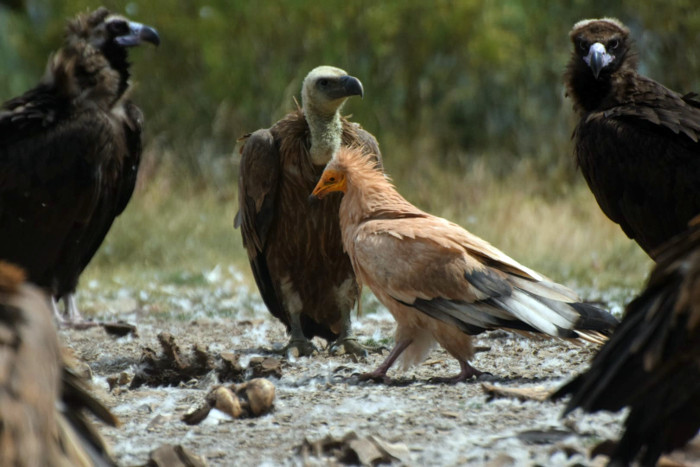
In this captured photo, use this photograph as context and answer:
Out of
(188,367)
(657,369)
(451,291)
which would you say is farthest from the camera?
(188,367)

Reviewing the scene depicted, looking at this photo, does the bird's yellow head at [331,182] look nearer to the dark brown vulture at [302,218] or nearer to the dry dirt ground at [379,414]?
the dark brown vulture at [302,218]

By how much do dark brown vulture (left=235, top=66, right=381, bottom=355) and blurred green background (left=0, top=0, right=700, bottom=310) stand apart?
21.3 feet

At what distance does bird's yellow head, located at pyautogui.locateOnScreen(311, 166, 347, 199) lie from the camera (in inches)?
200

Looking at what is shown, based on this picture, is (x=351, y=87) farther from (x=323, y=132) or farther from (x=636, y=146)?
(x=636, y=146)

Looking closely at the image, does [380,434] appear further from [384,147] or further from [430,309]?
[384,147]

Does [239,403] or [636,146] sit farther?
[636,146]

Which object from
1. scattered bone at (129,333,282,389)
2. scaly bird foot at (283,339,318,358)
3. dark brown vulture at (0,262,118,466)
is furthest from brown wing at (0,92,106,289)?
dark brown vulture at (0,262,118,466)

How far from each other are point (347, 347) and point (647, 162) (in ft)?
6.10

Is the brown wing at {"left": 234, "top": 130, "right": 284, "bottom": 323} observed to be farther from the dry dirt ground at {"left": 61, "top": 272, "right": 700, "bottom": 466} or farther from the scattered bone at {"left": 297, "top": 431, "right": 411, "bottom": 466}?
the scattered bone at {"left": 297, "top": 431, "right": 411, "bottom": 466}

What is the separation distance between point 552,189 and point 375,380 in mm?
8904

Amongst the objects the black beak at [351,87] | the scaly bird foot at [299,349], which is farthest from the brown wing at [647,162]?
the scaly bird foot at [299,349]

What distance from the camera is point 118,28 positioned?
5.97 metres

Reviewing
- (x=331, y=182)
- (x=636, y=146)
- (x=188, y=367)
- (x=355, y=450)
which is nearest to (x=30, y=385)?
(x=355, y=450)

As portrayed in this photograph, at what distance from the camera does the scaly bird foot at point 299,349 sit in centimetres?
561
